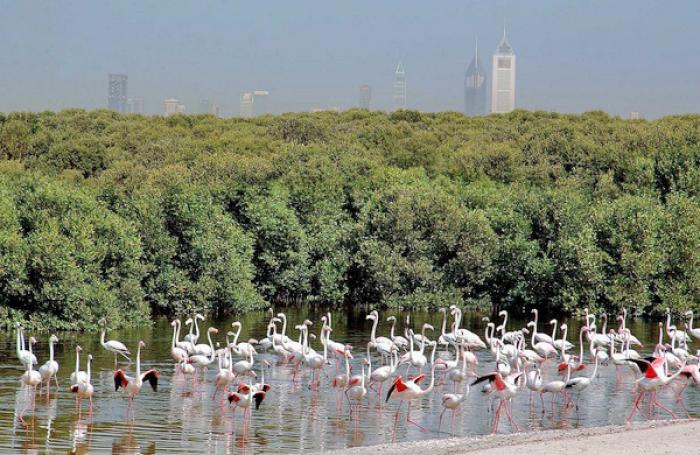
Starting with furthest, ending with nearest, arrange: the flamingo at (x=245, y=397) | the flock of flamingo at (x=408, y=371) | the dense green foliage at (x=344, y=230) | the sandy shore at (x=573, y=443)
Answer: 1. the dense green foliage at (x=344, y=230)
2. the flock of flamingo at (x=408, y=371)
3. the flamingo at (x=245, y=397)
4. the sandy shore at (x=573, y=443)

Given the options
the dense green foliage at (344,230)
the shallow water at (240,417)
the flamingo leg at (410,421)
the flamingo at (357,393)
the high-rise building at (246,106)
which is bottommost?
the shallow water at (240,417)

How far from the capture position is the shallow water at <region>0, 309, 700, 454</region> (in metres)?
18.7

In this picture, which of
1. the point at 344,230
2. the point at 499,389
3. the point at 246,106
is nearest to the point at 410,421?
the point at 499,389

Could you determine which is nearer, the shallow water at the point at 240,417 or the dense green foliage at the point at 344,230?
the shallow water at the point at 240,417

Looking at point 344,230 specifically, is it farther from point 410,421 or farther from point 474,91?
point 474,91

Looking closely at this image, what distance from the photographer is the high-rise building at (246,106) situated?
91.4m

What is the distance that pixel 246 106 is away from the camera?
100625mm

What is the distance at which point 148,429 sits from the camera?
781 inches

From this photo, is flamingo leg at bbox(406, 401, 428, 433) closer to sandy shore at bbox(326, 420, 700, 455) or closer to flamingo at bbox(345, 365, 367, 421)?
flamingo at bbox(345, 365, 367, 421)

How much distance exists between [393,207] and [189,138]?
88.9 ft

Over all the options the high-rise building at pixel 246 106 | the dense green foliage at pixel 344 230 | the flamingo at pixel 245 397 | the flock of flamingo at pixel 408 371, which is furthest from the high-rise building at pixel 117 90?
the flamingo at pixel 245 397

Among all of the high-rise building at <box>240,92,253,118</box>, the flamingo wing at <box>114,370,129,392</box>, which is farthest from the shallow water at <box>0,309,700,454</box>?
the high-rise building at <box>240,92,253,118</box>

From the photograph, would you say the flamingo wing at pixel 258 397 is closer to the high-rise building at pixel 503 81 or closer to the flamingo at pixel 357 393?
the flamingo at pixel 357 393

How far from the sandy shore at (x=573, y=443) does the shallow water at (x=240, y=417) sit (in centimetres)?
167
